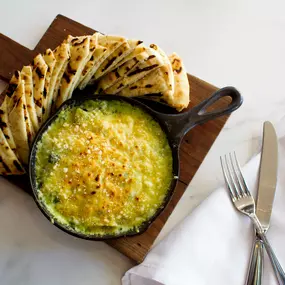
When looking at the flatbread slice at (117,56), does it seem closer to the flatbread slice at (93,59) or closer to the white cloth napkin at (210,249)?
the flatbread slice at (93,59)

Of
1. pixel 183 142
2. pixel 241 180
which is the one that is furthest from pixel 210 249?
pixel 183 142

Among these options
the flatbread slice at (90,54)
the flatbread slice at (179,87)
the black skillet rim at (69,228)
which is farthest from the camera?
the flatbread slice at (179,87)

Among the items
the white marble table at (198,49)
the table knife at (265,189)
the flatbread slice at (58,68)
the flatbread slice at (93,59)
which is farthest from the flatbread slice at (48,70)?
the table knife at (265,189)

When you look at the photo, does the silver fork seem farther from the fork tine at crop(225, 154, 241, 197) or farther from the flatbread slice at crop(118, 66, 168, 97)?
the flatbread slice at crop(118, 66, 168, 97)

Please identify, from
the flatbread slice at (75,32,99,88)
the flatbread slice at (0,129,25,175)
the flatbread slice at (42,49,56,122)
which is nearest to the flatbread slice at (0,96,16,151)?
the flatbread slice at (0,129,25,175)

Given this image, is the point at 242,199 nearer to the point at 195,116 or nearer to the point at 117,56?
the point at 195,116
